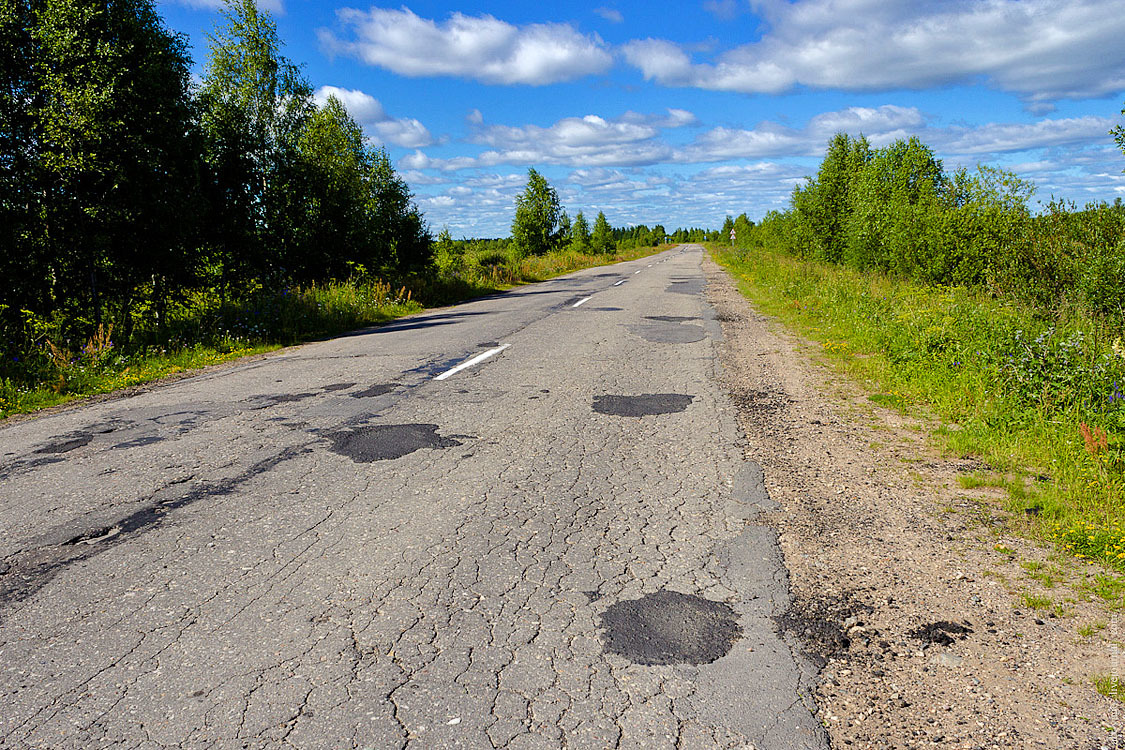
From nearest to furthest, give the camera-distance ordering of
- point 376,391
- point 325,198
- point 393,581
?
1. point 393,581
2. point 376,391
3. point 325,198

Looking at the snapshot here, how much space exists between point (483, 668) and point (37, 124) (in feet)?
39.9

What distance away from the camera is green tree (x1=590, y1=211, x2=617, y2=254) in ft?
230

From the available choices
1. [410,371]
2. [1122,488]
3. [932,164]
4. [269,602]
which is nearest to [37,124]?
[410,371]

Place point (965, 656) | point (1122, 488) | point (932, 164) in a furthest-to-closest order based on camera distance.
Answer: point (932, 164), point (1122, 488), point (965, 656)

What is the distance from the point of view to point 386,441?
5637 millimetres

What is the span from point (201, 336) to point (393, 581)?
1014 centimetres

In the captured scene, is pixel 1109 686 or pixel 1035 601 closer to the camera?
pixel 1109 686

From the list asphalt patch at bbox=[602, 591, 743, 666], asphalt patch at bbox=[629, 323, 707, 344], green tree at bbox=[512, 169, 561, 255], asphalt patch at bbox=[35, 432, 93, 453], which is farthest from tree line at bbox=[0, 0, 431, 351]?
green tree at bbox=[512, 169, 561, 255]

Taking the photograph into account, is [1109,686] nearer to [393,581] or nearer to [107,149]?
[393,581]

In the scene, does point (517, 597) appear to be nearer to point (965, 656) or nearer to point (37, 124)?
point (965, 656)

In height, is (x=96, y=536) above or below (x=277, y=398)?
below

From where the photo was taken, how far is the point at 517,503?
4.30m

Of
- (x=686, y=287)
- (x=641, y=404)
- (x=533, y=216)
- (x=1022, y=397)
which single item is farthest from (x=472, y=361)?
(x=533, y=216)

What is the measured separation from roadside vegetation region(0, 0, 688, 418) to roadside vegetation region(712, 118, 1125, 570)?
9960mm
